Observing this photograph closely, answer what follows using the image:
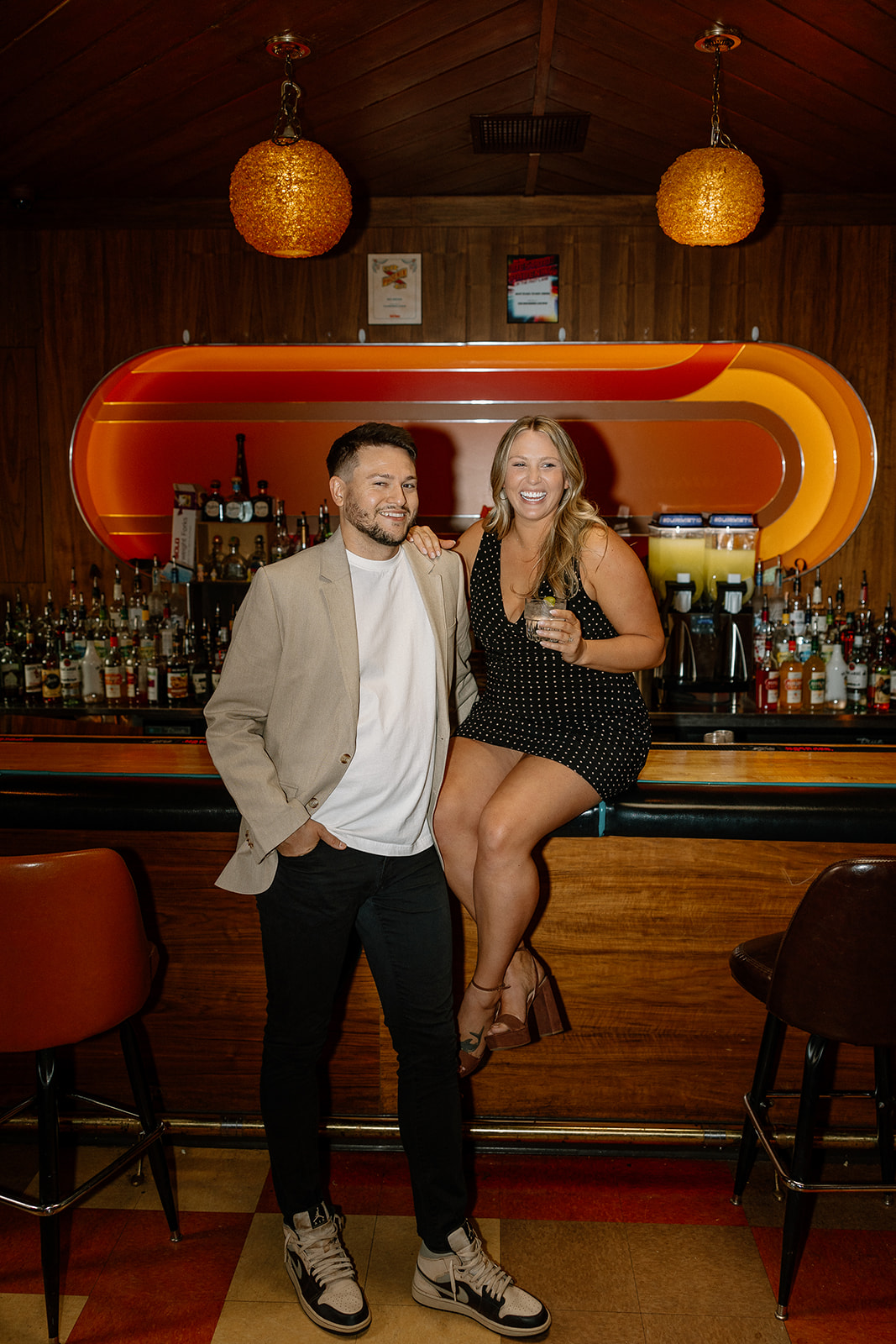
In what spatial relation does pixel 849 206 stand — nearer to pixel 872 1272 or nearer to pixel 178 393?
pixel 178 393

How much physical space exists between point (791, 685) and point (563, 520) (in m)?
2.61

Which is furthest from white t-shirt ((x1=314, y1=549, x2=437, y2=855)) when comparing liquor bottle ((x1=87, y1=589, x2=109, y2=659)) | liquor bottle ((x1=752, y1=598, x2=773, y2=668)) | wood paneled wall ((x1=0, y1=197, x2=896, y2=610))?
wood paneled wall ((x1=0, y1=197, x2=896, y2=610))

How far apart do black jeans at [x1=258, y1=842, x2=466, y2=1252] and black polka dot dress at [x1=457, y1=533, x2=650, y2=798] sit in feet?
1.50

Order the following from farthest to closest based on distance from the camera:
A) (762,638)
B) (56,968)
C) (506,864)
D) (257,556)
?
(257,556), (762,638), (506,864), (56,968)

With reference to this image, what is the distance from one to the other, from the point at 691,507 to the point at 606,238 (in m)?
1.56

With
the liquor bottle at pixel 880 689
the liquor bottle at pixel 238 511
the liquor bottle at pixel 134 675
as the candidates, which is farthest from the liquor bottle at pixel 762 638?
the liquor bottle at pixel 134 675

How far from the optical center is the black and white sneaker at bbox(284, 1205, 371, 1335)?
78.5 inches

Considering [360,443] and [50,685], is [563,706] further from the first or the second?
[50,685]

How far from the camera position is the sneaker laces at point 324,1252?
204cm

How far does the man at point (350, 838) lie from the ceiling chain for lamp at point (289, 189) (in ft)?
6.32

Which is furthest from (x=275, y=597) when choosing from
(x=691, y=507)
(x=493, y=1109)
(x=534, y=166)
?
(x=691, y=507)

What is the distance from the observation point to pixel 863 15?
3.41 meters

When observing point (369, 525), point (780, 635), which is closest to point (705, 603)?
point (780, 635)

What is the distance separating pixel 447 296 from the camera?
213 inches
